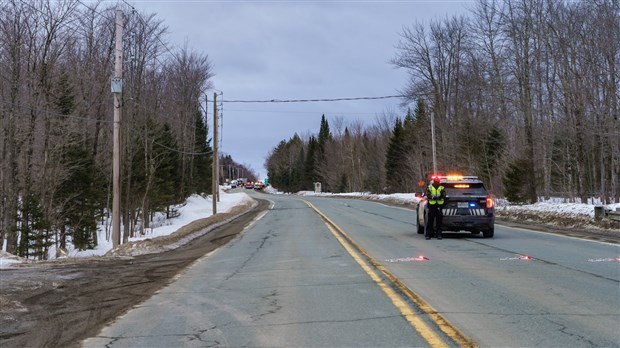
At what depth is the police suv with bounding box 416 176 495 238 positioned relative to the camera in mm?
16328

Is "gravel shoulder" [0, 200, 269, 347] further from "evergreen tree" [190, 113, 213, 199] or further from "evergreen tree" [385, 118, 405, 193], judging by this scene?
"evergreen tree" [385, 118, 405, 193]

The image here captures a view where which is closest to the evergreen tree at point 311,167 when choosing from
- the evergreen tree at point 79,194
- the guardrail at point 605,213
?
the evergreen tree at point 79,194

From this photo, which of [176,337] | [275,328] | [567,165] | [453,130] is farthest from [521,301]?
[453,130]

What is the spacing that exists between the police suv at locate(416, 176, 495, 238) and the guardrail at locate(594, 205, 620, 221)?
5286 mm

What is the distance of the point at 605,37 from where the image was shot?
2667 centimetres

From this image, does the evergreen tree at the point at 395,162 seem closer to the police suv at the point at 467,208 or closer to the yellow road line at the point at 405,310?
the police suv at the point at 467,208

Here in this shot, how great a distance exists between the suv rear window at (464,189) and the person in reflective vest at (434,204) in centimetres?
39

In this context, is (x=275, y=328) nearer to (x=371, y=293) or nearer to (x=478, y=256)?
(x=371, y=293)

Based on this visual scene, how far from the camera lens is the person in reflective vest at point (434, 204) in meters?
16.0

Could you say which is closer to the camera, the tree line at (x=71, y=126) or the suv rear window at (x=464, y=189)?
the suv rear window at (x=464, y=189)

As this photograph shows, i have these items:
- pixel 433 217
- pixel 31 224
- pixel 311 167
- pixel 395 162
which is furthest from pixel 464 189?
pixel 311 167

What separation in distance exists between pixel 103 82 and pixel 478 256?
2670 centimetres

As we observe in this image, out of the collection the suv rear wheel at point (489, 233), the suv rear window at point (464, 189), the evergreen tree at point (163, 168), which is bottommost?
the suv rear wheel at point (489, 233)

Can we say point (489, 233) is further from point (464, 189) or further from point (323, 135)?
point (323, 135)
